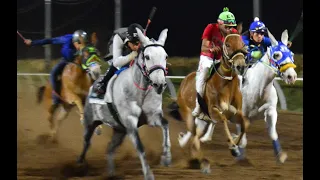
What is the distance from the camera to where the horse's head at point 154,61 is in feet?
23.1

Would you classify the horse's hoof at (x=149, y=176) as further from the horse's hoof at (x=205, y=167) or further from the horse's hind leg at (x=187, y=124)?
the horse's hind leg at (x=187, y=124)

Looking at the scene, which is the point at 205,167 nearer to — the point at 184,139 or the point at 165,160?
the point at 184,139

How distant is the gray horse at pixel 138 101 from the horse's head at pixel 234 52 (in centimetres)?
73

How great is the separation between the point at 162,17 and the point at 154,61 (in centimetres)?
292

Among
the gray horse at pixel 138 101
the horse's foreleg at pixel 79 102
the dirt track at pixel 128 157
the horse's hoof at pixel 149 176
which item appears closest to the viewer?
the gray horse at pixel 138 101

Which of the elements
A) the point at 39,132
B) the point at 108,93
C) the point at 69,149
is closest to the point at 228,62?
the point at 108,93

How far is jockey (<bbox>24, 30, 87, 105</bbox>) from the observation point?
9.10m

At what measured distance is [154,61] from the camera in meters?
7.12

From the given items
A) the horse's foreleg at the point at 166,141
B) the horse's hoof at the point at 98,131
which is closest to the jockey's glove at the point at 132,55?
the horse's foreleg at the point at 166,141

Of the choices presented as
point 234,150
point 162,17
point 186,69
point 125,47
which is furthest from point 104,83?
point 186,69

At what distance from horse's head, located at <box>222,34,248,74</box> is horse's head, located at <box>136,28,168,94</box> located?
30.2 inches

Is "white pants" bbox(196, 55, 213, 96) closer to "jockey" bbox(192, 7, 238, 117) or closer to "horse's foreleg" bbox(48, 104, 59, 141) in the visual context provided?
"jockey" bbox(192, 7, 238, 117)
